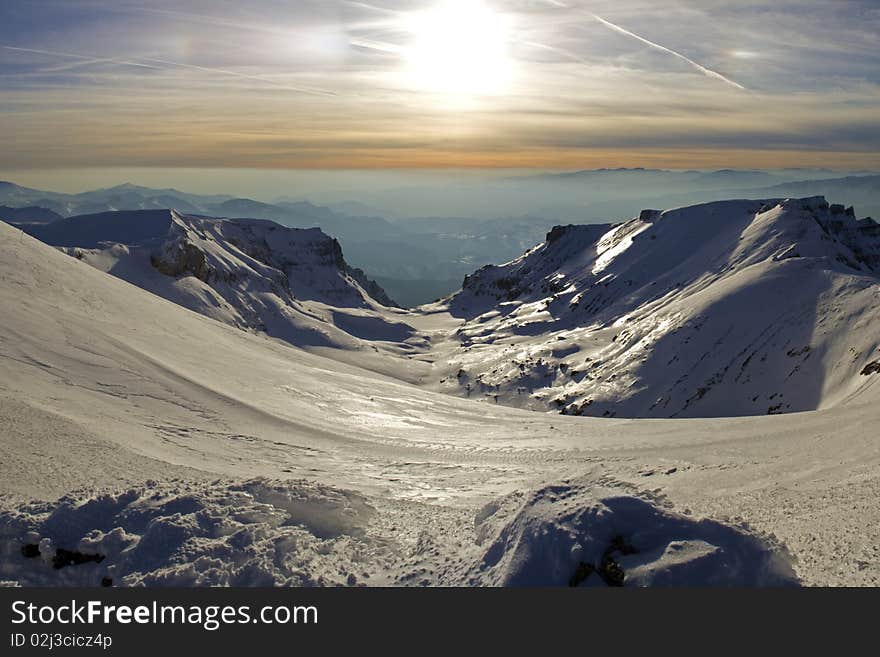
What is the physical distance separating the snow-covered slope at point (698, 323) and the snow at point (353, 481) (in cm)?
1960

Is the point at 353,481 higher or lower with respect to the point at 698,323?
higher

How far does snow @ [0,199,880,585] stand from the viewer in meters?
9.30

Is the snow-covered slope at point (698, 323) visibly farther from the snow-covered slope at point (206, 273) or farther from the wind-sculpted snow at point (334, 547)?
the wind-sculpted snow at point (334, 547)

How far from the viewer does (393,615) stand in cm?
768

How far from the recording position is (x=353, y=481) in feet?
52.0

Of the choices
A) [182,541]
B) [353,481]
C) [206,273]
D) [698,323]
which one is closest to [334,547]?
[182,541]

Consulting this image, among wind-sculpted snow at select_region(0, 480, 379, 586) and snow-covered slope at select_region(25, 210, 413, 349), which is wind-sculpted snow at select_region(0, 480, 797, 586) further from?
snow-covered slope at select_region(25, 210, 413, 349)

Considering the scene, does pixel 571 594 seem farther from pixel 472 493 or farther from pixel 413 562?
pixel 472 493

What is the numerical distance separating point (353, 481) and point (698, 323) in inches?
2421

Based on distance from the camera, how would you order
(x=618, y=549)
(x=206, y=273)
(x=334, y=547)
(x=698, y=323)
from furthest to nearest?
(x=206, y=273), (x=698, y=323), (x=334, y=547), (x=618, y=549)

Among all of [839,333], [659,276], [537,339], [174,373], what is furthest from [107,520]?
[659,276]

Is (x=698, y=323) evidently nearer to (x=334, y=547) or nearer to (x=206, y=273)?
(x=334, y=547)

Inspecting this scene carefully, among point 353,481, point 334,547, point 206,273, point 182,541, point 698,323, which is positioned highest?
point 182,541

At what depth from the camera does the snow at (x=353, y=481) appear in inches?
366
